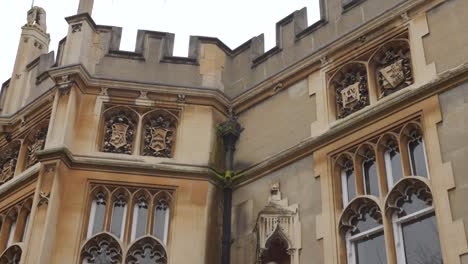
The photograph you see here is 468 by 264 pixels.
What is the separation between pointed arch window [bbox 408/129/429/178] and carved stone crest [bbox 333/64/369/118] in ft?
3.59

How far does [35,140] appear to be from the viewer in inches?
466

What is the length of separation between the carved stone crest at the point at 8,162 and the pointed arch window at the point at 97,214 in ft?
8.09

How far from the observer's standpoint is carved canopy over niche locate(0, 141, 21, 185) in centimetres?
Answer: 1210

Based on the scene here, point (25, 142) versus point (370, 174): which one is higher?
point (25, 142)

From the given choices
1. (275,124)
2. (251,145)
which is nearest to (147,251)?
(251,145)

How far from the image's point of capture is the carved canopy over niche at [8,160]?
12102 millimetres

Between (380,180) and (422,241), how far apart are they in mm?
1068

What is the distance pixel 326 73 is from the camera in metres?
10.5

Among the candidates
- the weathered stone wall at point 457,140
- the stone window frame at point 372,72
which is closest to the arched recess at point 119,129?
the stone window frame at point 372,72

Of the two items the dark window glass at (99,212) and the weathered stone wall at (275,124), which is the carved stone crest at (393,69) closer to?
the weathered stone wall at (275,124)

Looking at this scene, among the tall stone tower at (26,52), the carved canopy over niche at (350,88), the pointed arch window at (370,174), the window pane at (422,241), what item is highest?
the tall stone tower at (26,52)

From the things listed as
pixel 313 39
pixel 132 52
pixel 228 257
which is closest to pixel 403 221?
pixel 228 257

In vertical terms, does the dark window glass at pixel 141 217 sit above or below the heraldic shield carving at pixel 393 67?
below

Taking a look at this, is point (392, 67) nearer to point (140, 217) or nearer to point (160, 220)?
point (160, 220)
